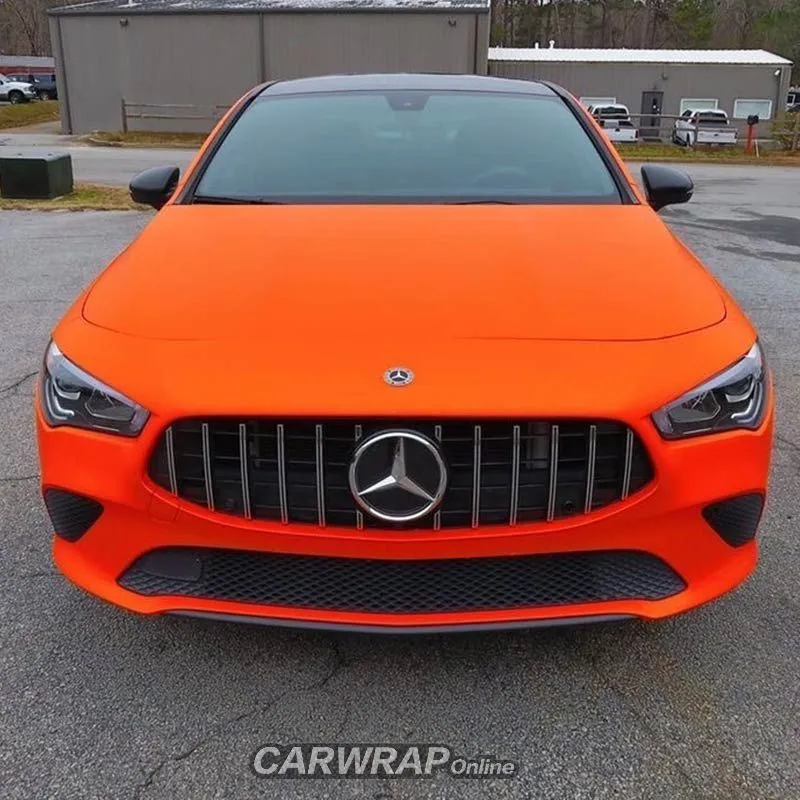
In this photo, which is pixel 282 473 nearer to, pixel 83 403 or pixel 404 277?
pixel 83 403

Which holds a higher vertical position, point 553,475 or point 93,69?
point 553,475

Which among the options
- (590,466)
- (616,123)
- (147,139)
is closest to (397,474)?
(590,466)

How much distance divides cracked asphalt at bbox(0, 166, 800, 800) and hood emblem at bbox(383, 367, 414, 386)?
649mm

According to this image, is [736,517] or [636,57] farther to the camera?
[636,57]

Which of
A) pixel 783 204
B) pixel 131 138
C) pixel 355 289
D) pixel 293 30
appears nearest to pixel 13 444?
pixel 355 289

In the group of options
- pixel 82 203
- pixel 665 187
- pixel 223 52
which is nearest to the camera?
pixel 665 187

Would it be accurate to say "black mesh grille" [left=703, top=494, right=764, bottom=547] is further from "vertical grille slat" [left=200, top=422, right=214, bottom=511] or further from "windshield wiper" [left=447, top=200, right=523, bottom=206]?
"windshield wiper" [left=447, top=200, right=523, bottom=206]

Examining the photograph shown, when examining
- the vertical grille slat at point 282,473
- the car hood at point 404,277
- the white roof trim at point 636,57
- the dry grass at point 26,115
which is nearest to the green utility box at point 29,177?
the car hood at point 404,277

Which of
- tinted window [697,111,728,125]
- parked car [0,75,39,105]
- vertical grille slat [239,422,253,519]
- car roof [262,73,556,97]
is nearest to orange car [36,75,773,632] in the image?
vertical grille slat [239,422,253,519]

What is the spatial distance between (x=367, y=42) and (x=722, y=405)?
1173 inches

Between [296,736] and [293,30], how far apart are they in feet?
100

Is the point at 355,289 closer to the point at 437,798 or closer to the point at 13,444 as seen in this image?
the point at 437,798

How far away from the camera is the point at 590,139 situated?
3723mm

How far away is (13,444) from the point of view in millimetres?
4059
